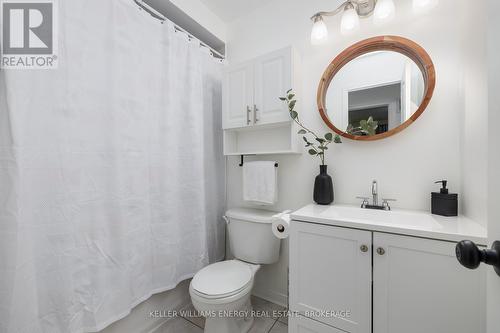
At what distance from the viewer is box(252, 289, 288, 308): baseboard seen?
154cm

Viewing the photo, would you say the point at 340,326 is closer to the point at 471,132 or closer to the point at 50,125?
the point at 471,132

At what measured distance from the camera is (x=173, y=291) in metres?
1.46

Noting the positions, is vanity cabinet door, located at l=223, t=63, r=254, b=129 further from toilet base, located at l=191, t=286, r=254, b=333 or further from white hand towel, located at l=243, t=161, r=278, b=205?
toilet base, located at l=191, t=286, r=254, b=333

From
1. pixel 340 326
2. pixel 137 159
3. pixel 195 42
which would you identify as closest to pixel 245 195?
pixel 137 159

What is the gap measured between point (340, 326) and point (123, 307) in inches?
44.1

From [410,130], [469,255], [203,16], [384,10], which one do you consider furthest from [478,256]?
[203,16]

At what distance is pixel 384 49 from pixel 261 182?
1.14m

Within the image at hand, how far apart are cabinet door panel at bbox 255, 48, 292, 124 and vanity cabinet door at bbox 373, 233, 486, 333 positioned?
3.07ft

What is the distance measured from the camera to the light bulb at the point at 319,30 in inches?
51.5

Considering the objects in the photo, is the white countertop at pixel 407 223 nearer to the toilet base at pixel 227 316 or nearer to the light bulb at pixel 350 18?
the toilet base at pixel 227 316

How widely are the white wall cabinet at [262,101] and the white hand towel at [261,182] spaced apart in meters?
0.12

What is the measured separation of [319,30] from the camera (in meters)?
1.31

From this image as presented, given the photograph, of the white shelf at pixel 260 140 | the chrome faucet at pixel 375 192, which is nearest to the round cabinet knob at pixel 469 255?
the chrome faucet at pixel 375 192

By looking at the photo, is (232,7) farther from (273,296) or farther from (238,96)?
(273,296)
